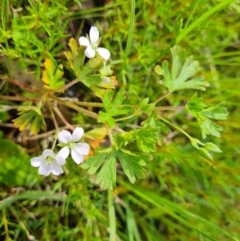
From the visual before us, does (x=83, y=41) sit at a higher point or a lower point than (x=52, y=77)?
higher

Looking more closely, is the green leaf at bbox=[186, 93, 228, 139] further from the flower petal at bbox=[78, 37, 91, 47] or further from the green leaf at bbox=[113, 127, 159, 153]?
the flower petal at bbox=[78, 37, 91, 47]

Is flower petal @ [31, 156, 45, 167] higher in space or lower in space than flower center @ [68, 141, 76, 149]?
lower

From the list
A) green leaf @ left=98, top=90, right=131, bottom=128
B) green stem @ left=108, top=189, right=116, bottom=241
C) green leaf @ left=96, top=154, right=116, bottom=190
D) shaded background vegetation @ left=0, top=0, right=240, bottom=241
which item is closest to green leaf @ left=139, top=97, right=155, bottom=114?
green leaf @ left=98, top=90, right=131, bottom=128

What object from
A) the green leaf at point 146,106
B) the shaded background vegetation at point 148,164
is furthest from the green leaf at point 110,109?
the shaded background vegetation at point 148,164

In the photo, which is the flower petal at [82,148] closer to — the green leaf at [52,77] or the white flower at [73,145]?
the white flower at [73,145]

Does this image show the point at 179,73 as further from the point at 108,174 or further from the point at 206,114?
the point at 108,174

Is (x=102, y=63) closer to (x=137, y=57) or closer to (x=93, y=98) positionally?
(x=137, y=57)

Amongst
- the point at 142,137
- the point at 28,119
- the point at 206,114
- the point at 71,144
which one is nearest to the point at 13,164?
the point at 28,119
